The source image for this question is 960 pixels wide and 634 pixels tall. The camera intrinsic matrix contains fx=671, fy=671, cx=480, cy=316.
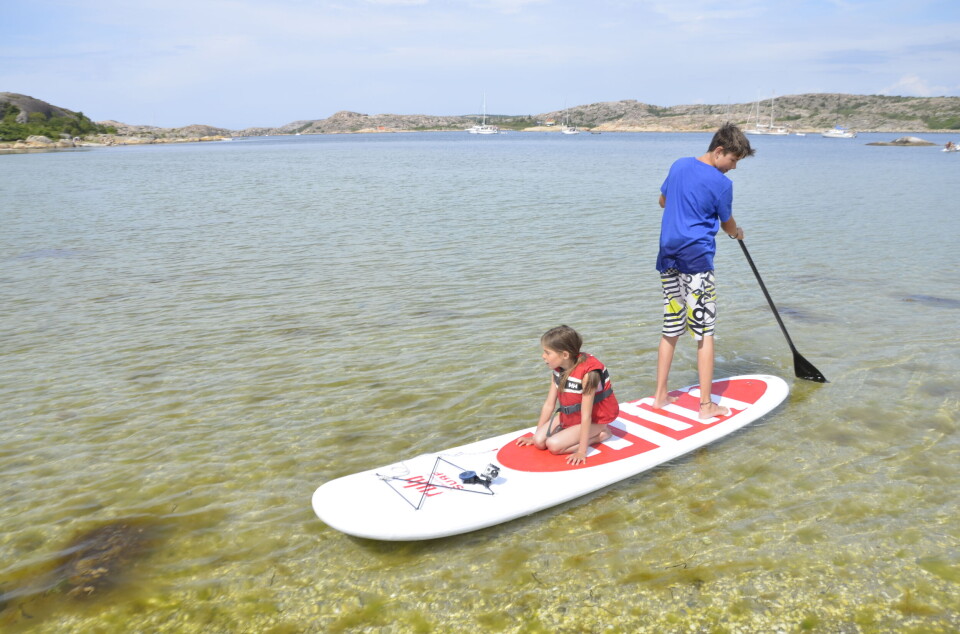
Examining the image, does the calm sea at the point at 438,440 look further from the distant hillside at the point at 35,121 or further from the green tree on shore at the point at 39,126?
the distant hillside at the point at 35,121

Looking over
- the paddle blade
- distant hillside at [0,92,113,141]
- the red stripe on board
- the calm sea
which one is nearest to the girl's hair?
the red stripe on board

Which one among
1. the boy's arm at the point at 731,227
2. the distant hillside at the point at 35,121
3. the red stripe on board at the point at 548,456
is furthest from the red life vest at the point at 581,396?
the distant hillside at the point at 35,121

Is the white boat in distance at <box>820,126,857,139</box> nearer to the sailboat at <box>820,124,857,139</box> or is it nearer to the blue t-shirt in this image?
the sailboat at <box>820,124,857,139</box>

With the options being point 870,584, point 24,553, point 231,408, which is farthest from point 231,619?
point 870,584

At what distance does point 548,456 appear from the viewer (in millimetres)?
5570

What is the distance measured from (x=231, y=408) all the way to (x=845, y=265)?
12.3m

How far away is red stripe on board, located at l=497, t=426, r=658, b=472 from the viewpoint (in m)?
5.41

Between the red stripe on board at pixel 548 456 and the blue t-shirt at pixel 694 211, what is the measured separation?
5.61 feet

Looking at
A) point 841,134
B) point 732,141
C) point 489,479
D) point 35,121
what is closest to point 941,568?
point 489,479

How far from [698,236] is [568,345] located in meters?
1.70

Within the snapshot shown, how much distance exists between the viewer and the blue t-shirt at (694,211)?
5867 mm

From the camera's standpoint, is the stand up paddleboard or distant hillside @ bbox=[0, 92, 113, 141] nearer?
the stand up paddleboard

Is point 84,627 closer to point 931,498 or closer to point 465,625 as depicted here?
point 465,625

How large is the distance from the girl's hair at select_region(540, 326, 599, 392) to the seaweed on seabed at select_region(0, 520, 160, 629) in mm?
3241
